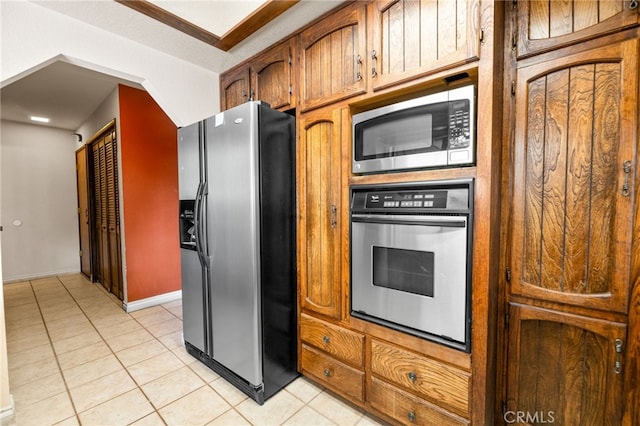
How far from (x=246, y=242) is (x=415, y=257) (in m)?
1.01

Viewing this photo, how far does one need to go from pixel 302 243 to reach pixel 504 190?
1.20 m

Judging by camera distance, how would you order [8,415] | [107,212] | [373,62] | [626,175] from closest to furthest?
1. [626,175]
2. [373,62]
3. [8,415]
4. [107,212]

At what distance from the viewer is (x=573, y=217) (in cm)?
118

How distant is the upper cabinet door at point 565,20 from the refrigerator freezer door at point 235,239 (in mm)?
1422

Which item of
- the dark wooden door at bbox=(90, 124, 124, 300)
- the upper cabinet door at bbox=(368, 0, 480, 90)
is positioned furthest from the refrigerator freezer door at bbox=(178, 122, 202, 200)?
the dark wooden door at bbox=(90, 124, 124, 300)

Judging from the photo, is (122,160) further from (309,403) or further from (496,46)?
(496,46)

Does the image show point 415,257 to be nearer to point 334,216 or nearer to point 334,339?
point 334,216

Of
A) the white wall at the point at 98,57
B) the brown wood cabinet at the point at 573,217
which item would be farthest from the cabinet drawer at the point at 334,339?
the white wall at the point at 98,57

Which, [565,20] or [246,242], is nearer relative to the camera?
[565,20]

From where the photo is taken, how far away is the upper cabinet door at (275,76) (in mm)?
1934

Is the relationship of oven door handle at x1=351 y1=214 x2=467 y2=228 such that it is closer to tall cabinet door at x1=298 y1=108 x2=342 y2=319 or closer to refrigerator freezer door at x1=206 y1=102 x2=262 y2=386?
tall cabinet door at x1=298 y1=108 x2=342 y2=319

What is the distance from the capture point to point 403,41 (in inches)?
55.4

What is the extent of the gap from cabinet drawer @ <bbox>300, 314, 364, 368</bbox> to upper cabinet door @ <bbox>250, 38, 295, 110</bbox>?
1.51 metres

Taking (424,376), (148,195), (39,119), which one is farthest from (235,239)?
(39,119)
